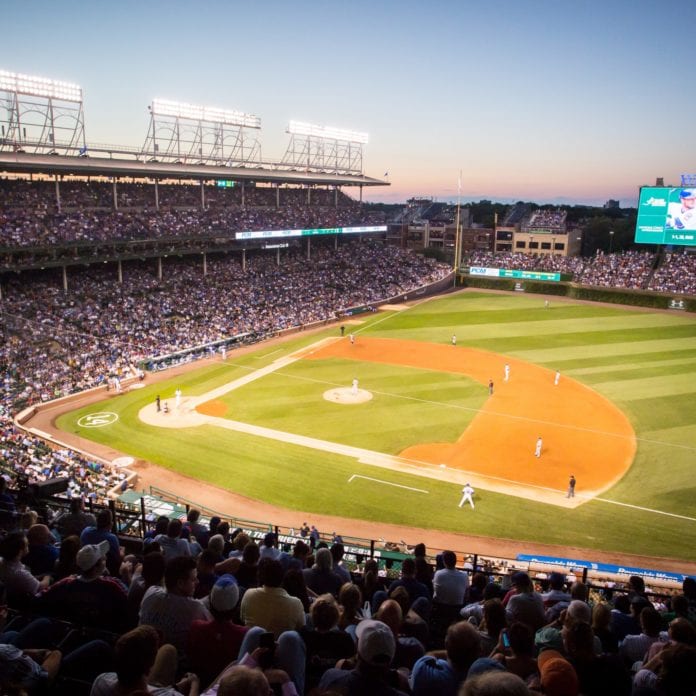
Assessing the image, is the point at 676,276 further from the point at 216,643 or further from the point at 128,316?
the point at 216,643

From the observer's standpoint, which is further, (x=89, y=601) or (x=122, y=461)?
(x=122, y=461)

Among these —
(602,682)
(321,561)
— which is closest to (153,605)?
(321,561)

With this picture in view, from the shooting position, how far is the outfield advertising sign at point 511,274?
7081cm

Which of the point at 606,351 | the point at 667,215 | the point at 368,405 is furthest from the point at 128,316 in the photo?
the point at 667,215

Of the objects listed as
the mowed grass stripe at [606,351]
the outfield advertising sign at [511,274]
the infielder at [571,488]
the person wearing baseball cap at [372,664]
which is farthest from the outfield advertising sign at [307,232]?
the person wearing baseball cap at [372,664]

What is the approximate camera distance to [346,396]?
115 feet

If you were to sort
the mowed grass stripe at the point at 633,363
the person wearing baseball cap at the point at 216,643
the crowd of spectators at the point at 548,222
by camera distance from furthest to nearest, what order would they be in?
the crowd of spectators at the point at 548,222 < the mowed grass stripe at the point at 633,363 < the person wearing baseball cap at the point at 216,643

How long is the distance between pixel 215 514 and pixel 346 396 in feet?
49.0

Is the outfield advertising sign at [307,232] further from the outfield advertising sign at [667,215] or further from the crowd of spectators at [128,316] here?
the outfield advertising sign at [667,215]

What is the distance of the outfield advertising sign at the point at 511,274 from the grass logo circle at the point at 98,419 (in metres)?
54.8

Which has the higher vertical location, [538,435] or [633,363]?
[633,363]

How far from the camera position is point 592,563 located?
18.3 m

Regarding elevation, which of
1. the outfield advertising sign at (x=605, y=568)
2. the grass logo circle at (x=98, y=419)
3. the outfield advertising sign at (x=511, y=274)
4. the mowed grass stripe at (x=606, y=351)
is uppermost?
the outfield advertising sign at (x=511, y=274)

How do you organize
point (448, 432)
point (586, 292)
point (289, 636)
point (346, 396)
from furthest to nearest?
point (586, 292) < point (346, 396) < point (448, 432) < point (289, 636)
